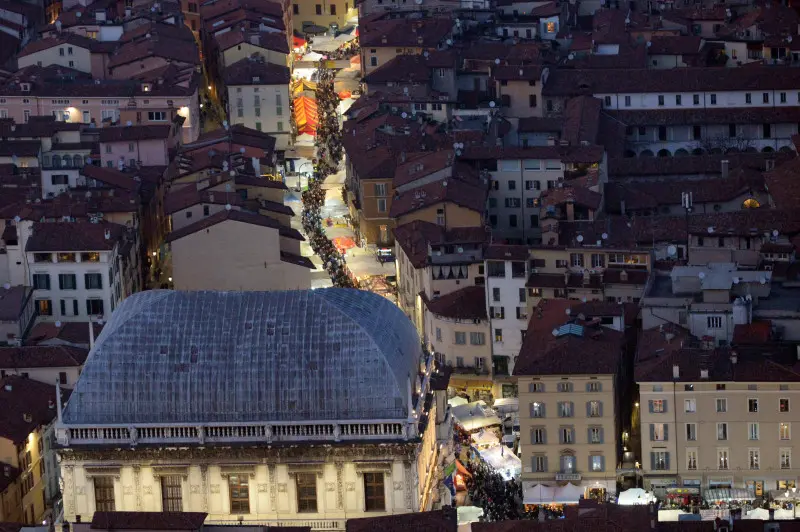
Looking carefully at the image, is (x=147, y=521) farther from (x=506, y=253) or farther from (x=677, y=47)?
(x=677, y=47)

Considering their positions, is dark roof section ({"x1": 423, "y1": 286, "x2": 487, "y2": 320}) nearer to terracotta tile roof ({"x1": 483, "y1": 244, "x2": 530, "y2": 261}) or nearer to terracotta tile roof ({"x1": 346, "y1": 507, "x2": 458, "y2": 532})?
terracotta tile roof ({"x1": 483, "y1": 244, "x2": 530, "y2": 261})

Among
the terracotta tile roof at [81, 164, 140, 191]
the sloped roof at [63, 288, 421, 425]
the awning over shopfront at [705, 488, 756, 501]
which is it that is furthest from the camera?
the terracotta tile roof at [81, 164, 140, 191]

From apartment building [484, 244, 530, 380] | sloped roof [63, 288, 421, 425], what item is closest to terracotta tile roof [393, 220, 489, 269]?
apartment building [484, 244, 530, 380]

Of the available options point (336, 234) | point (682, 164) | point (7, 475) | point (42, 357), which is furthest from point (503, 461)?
point (682, 164)

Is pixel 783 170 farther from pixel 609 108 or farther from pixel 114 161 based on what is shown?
pixel 114 161

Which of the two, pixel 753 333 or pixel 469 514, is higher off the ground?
pixel 753 333

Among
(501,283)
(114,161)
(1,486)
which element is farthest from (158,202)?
(1,486)
